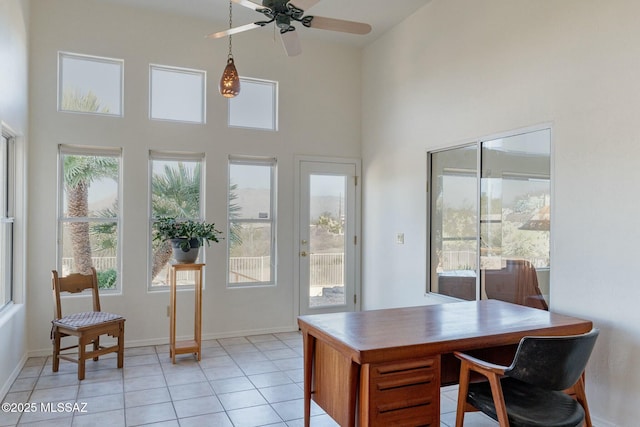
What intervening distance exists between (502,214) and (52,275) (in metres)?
4.03

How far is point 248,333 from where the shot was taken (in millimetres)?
5105

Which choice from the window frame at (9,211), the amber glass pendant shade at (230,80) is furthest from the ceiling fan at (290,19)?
the window frame at (9,211)

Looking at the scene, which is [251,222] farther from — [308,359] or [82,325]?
[308,359]

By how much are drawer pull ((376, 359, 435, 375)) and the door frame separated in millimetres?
3214

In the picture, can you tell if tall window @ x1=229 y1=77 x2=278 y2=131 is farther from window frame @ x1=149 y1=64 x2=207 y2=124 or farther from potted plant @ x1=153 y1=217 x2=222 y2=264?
potted plant @ x1=153 y1=217 x2=222 y2=264

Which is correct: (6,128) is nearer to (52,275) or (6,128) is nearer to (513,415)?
(52,275)

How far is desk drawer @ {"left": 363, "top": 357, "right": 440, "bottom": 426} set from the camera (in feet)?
6.87

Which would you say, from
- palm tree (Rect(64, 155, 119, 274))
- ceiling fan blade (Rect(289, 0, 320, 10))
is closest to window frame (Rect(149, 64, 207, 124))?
palm tree (Rect(64, 155, 119, 274))

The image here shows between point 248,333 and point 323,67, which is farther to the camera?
point 323,67

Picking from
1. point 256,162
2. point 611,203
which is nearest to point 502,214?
point 611,203

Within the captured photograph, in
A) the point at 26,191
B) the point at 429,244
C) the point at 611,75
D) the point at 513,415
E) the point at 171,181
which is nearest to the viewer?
the point at 513,415

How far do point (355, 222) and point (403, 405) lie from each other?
3.57 meters

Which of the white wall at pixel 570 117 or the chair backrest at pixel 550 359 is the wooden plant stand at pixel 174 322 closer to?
the white wall at pixel 570 117

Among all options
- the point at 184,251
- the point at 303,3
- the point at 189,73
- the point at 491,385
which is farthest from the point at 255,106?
the point at 491,385
